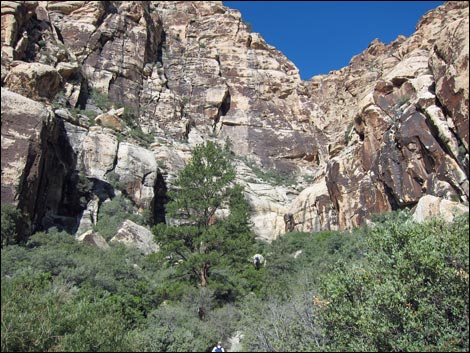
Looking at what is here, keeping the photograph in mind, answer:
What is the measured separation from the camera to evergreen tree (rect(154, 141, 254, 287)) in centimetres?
1884

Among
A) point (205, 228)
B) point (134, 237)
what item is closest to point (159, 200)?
point (134, 237)

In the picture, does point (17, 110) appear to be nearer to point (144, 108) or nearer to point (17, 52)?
point (17, 52)

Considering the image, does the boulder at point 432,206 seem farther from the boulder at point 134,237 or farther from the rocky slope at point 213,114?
the boulder at point 134,237

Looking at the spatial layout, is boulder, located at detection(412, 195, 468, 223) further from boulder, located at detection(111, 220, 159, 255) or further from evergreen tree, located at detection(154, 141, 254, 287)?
boulder, located at detection(111, 220, 159, 255)

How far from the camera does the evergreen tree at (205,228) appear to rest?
61.8ft

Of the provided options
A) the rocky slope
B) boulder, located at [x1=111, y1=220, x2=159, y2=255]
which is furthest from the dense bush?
boulder, located at [x1=111, y1=220, x2=159, y2=255]

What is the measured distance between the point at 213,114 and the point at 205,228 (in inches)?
1421

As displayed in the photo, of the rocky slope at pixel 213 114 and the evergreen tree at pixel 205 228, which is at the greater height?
the rocky slope at pixel 213 114

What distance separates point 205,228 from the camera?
20156mm

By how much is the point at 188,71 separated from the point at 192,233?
41.7 m

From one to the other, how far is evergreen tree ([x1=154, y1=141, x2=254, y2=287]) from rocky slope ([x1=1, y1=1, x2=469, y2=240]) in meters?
8.76

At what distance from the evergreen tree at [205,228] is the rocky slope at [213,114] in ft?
28.7

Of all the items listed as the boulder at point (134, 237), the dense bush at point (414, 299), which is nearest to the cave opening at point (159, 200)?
Result: the boulder at point (134, 237)

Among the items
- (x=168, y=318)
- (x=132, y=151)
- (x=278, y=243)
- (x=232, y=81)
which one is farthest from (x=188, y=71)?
(x=168, y=318)
